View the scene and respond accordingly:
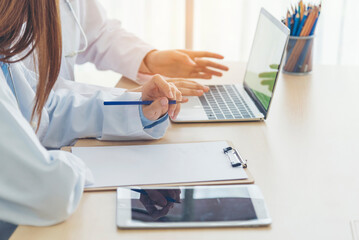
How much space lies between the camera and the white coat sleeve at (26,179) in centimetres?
70

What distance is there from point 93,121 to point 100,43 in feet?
1.75

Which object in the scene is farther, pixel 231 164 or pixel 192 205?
pixel 231 164

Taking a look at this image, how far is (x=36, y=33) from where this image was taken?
824 millimetres

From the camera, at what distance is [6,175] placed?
700mm

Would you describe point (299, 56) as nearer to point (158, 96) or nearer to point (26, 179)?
point (158, 96)

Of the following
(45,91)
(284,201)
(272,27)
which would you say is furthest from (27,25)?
(272,27)

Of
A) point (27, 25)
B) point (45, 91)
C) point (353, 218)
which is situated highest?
point (27, 25)

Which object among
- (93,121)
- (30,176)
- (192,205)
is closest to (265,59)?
(93,121)

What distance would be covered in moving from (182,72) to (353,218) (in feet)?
2.42

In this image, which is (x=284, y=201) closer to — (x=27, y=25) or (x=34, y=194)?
(x=34, y=194)

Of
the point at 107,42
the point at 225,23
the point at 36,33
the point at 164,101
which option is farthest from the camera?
the point at 225,23

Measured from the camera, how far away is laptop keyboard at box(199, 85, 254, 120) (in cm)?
114

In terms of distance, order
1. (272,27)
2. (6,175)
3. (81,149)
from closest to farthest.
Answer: (6,175)
(81,149)
(272,27)

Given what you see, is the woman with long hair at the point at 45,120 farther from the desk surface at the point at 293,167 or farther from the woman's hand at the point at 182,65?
the woman's hand at the point at 182,65
